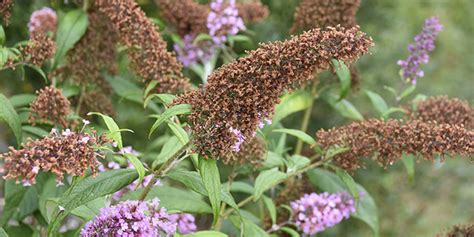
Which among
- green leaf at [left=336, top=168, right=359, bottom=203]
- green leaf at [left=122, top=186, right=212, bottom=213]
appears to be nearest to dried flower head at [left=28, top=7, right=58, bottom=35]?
green leaf at [left=122, top=186, right=212, bottom=213]

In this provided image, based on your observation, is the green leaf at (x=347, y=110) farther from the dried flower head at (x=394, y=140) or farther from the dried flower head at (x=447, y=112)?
the dried flower head at (x=394, y=140)

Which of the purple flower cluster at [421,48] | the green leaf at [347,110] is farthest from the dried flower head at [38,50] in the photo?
the purple flower cluster at [421,48]

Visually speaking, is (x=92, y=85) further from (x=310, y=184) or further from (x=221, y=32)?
(x=310, y=184)

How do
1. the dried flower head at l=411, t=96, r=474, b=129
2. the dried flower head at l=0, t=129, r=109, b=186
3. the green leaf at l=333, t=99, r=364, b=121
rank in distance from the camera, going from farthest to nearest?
1. the green leaf at l=333, t=99, r=364, b=121
2. the dried flower head at l=411, t=96, r=474, b=129
3. the dried flower head at l=0, t=129, r=109, b=186

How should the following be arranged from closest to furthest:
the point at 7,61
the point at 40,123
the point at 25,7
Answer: the point at 7,61
the point at 40,123
the point at 25,7

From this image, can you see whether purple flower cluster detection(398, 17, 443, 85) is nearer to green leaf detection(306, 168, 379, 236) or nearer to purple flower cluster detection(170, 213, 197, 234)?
green leaf detection(306, 168, 379, 236)

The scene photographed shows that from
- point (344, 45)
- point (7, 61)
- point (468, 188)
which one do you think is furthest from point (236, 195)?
point (468, 188)
